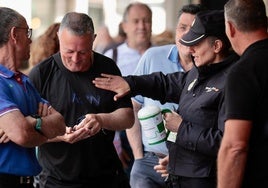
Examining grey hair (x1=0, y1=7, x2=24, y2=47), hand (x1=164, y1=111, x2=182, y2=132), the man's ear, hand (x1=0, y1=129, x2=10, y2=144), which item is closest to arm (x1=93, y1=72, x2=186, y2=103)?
hand (x1=164, y1=111, x2=182, y2=132)

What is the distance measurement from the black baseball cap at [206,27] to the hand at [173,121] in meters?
0.47

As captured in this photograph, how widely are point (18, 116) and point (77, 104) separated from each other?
3.22 ft

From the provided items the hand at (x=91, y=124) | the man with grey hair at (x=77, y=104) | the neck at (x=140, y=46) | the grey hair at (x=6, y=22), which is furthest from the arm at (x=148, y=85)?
the neck at (x=140, y=46)

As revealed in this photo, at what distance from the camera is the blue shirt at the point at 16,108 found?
4176 millimetres

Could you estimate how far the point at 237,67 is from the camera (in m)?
3.78

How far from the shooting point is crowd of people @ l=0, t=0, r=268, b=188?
382 cm

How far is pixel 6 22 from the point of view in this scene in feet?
14.1

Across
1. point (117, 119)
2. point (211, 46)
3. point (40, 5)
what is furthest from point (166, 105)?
point (40, 5)

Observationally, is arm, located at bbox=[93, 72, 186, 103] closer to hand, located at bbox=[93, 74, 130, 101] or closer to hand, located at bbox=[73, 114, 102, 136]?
hand, located at bbox=[93, 74, 130, 101]

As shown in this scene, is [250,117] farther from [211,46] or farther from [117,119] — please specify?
[117,119]

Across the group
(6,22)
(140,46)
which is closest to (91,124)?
(6,22)

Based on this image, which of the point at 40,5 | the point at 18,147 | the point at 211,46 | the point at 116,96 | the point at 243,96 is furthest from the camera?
the point at 40,5

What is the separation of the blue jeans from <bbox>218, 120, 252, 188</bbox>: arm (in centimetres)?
185

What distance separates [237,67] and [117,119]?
1.46 meters
